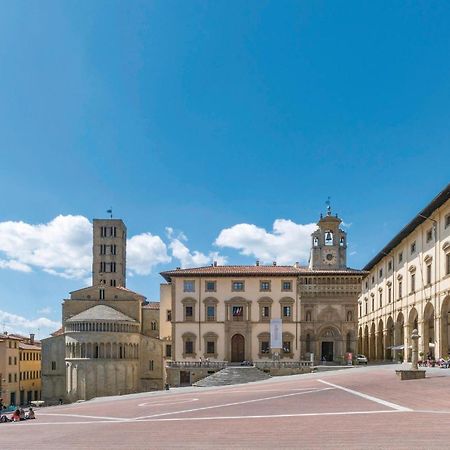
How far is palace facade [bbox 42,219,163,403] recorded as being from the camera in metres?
75.0

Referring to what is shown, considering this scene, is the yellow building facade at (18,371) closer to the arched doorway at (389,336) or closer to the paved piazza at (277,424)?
the arched doorway at (389,336)

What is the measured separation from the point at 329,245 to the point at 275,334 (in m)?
16.4

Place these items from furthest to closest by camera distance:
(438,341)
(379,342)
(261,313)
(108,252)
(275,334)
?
(108,252) → (379,342) → (261,313) → (275,334) → (438,341)

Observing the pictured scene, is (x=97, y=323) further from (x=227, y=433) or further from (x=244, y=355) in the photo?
(x=227, y=433)

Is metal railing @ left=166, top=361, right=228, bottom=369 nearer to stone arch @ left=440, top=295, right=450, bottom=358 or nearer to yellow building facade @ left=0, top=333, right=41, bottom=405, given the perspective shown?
stone arch @ left=440, top=295, right=450, bottom=358

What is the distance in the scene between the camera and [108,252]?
4449 inches

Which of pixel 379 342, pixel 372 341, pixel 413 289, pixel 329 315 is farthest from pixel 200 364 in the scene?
pixel 372 341

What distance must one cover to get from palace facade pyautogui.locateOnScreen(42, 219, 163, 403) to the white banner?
75.5ft

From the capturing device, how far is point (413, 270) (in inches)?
2302

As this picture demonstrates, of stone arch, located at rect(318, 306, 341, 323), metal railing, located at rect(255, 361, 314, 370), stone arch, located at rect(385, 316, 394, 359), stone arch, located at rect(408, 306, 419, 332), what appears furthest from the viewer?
stone arch, located at rect(385, 316, 394, 359)

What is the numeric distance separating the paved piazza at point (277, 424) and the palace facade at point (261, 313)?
35.0 m

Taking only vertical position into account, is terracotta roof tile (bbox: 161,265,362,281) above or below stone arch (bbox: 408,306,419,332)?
above

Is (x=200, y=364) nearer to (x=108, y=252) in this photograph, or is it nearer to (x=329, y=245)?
(x=329, y=245)

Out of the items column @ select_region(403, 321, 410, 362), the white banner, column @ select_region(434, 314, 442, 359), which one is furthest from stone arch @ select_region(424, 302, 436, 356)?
the white banner
